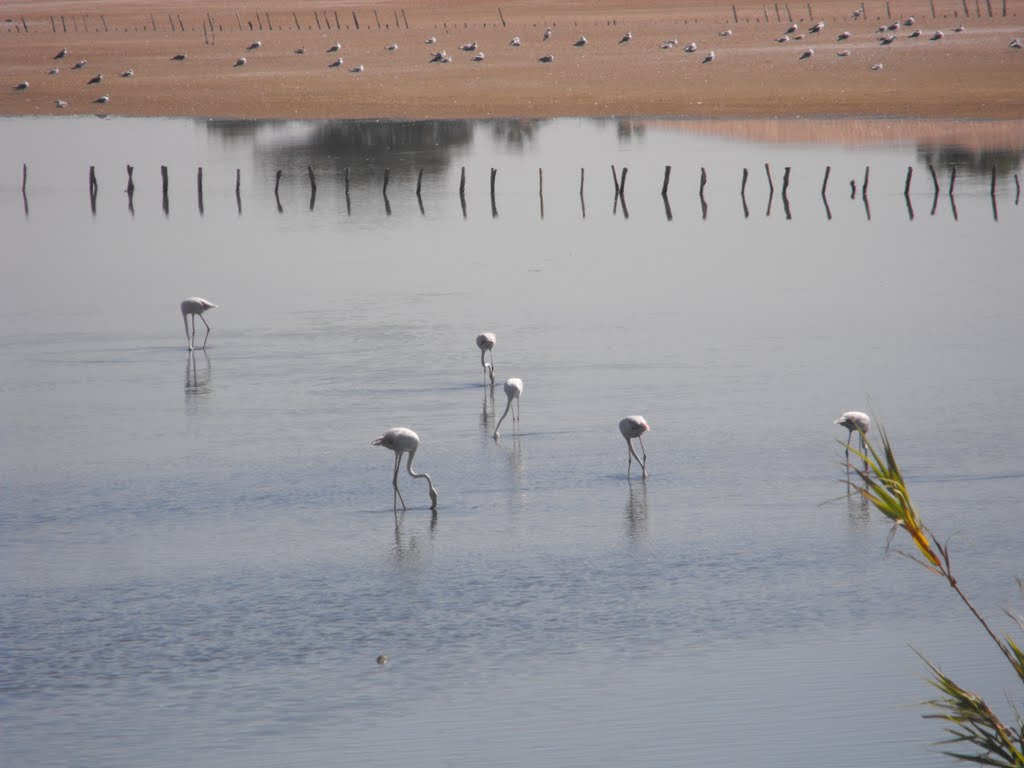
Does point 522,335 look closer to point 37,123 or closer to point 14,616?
point 14,616

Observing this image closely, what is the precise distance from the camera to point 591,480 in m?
23.4

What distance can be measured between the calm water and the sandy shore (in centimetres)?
3922

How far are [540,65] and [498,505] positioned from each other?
8762 centimetres

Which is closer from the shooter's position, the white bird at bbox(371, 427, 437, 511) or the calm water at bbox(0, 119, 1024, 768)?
the calm water at bbox(0, 119, 1024, 768)

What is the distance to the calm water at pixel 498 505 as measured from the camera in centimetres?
1520

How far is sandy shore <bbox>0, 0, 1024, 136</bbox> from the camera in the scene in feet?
295

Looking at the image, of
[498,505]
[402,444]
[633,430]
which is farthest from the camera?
[633,430]

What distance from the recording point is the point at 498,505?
22188mm

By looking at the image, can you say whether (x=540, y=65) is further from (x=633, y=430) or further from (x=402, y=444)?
(x=402, y=444)

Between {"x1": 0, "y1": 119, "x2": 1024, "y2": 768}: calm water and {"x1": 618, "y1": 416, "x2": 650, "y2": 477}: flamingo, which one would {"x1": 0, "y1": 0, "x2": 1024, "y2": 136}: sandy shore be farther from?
{"x1": 618, "y1": 416, "x2": 650, "y2": 477}: flamingo

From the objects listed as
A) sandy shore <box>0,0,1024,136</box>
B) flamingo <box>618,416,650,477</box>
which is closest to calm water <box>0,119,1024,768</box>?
flamingo <box>618,416,650,477</box>

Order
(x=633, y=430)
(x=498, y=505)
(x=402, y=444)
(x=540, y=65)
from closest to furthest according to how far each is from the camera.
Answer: (x=402, y=444) → (x=498, y=505) → (x=633, y=430) → (x=540, y=65)

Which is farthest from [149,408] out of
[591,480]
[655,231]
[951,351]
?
[655,231]

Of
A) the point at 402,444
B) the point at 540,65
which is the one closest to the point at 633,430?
the point at 402,444
